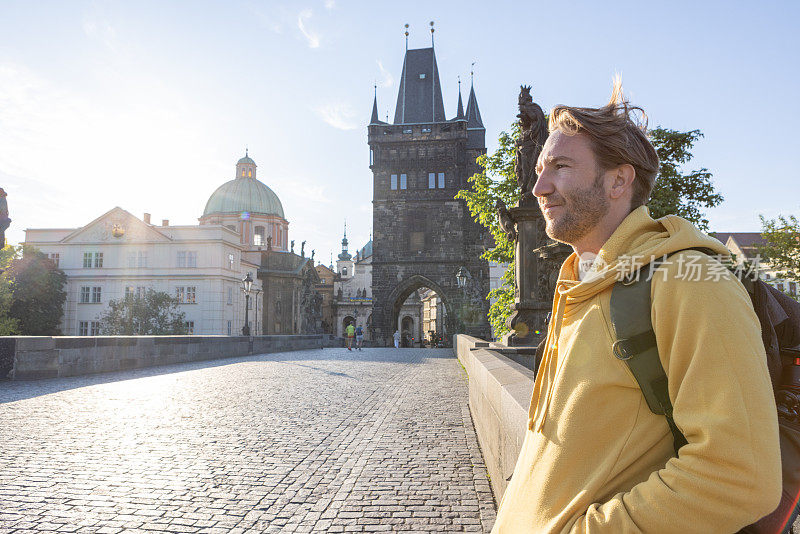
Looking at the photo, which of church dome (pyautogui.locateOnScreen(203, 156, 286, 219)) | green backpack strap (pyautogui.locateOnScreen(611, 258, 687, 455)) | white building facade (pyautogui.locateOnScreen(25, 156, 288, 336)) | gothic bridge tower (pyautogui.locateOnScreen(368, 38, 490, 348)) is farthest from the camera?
church dome (pyautogui.locateOnScreen(203, 156, 286, 219))

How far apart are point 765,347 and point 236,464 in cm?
465

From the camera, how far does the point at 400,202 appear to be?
47.1 meters

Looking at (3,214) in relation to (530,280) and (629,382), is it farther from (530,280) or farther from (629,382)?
(629,382)

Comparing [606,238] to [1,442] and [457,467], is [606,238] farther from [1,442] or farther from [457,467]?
[1,442]

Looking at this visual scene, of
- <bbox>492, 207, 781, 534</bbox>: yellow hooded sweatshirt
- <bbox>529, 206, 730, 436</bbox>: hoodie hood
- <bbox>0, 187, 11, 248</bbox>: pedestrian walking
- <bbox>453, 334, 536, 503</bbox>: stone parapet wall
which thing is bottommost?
<bbox>453, 334, 536, 503</bbox>: stone parapet wall

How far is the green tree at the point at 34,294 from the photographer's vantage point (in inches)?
1855

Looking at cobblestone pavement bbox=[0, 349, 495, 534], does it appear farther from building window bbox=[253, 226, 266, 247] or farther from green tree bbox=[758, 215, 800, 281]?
building window bbox=[253, 226, 266, 247]

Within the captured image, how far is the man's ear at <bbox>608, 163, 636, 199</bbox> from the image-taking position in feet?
4.53

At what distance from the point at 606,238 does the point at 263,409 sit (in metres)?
7.45

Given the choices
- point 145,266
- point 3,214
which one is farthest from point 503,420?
point 145,266

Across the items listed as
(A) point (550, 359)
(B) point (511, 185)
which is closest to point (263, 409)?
(A) point (550, 359)

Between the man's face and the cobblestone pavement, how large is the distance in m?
2.71

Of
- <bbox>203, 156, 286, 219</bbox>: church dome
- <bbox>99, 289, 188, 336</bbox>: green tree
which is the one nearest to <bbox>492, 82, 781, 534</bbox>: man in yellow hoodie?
<bbox>99, 289, 188, 336</bbox>: green tree

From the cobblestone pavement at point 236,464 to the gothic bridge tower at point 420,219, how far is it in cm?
3648
